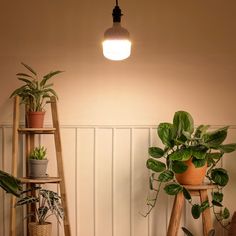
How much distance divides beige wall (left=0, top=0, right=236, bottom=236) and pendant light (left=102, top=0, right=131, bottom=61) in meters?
0.64

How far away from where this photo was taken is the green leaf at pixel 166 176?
2898 millimetres

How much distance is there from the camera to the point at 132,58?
11.0ft

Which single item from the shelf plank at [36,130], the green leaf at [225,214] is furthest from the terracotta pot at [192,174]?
the shelf plank at [36,130]

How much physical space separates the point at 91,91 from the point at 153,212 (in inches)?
37.5

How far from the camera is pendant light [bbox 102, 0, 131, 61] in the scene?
2588mm

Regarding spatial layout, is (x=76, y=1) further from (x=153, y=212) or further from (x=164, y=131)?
(x=153, y=212)

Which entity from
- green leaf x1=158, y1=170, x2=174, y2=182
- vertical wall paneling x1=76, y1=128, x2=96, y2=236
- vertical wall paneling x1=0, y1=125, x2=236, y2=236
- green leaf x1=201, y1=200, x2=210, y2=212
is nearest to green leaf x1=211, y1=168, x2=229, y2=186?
green leaf x1=201, y1=200, x2=210, y2=212

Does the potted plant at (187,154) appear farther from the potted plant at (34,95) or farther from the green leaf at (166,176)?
the potted plant at (34,95)

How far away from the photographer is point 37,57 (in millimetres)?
3309

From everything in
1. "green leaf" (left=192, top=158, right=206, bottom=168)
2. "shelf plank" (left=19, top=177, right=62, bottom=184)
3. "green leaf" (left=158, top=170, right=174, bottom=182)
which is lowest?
"shelf plank" (left=19, top=177, right=62, bottom=184)

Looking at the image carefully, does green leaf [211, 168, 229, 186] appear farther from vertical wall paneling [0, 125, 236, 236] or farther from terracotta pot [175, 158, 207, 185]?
vertical wall paneling [0, 125, 236, 236]

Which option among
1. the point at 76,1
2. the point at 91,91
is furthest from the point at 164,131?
the point at 76,1

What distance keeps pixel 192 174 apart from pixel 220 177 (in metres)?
0.19

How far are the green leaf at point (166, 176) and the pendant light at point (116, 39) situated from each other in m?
0.76
